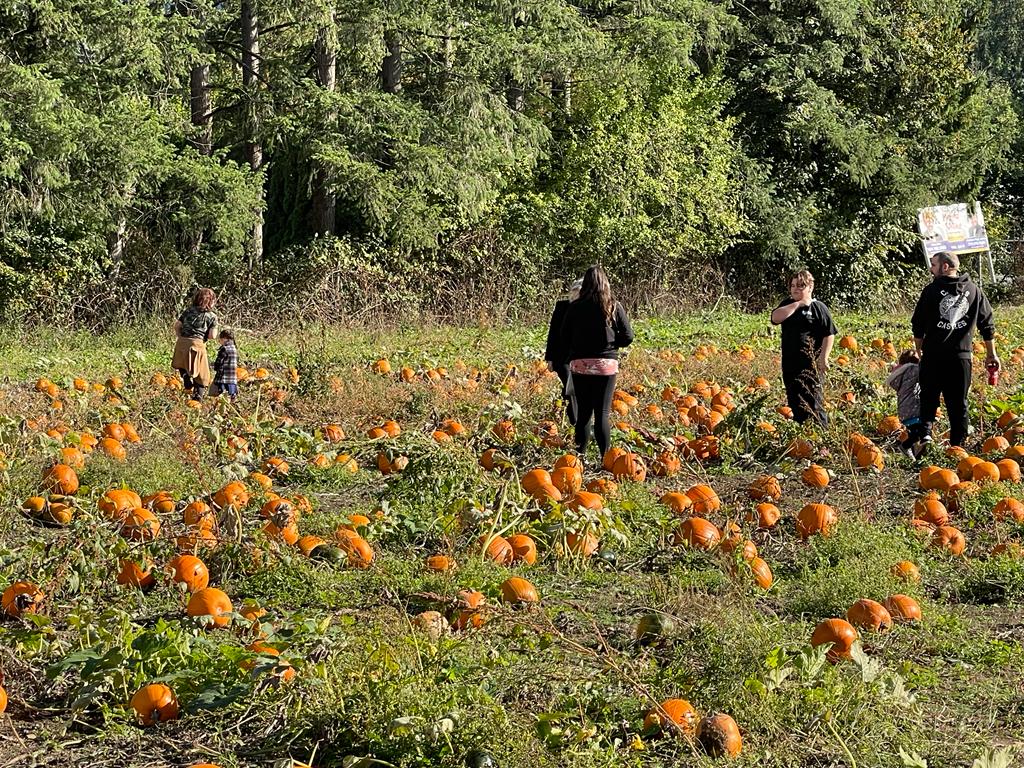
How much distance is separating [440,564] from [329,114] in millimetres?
15143

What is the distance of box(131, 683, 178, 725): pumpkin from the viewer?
390 centimetres

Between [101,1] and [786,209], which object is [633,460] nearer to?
[101,1]

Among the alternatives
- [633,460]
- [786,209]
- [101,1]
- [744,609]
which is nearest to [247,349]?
[101,1]

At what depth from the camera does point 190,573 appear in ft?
16.7

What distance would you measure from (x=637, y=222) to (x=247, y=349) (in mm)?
9707

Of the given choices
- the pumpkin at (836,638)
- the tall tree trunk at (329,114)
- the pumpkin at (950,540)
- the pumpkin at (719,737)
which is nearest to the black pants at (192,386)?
the pumpkin at (950,540)

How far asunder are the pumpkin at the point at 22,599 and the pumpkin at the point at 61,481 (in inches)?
72.3

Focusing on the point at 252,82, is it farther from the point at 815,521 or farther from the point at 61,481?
the point at 815,521

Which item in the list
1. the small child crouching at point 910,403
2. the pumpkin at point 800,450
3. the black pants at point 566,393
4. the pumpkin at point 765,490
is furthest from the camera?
the black pants at point 566,393

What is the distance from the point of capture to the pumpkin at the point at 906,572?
5297 mm

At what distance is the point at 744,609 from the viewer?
4.53m

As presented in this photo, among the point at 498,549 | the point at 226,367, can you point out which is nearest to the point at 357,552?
the point at 498,549

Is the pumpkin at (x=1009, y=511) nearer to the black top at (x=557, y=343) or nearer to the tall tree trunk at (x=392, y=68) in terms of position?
the black top at (x=557, y=343)

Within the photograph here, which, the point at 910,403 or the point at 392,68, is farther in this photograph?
the point at 392,68
